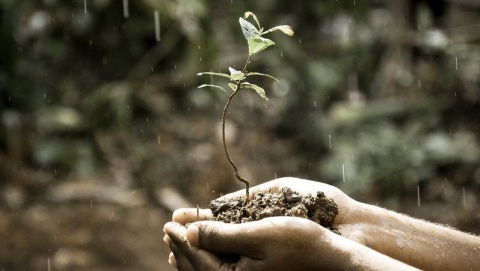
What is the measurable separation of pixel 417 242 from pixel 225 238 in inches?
31.2

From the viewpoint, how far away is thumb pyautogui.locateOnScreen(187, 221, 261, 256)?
1512mm

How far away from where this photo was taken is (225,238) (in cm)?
154

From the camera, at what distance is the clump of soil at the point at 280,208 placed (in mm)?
1702

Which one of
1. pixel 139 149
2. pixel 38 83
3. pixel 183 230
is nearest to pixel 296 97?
pixel 139 149

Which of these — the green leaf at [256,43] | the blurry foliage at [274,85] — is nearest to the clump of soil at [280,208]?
the green leaf at [256,43]

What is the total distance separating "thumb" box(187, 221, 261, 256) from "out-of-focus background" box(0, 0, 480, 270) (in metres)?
2.96

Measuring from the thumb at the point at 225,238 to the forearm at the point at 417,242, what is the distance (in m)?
0.51

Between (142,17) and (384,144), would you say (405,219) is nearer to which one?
(384,144)

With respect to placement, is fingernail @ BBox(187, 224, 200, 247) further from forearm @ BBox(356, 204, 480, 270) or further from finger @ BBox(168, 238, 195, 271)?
forearm @ BBox(356, 204, 480, 270)

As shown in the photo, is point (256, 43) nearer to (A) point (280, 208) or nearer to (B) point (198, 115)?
(A) point (280, 208)

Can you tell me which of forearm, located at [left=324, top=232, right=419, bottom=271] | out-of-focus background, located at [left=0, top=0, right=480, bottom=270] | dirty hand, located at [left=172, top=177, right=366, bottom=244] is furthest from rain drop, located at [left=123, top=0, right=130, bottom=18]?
forearm, located at [left=324, top=232, right=419, bottom=271]

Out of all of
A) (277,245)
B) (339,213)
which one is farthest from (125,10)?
(277,245)

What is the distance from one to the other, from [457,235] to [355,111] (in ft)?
12.2

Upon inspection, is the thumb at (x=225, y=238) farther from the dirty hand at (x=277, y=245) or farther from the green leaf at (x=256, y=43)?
the green leaf at (x=256, y=43)
